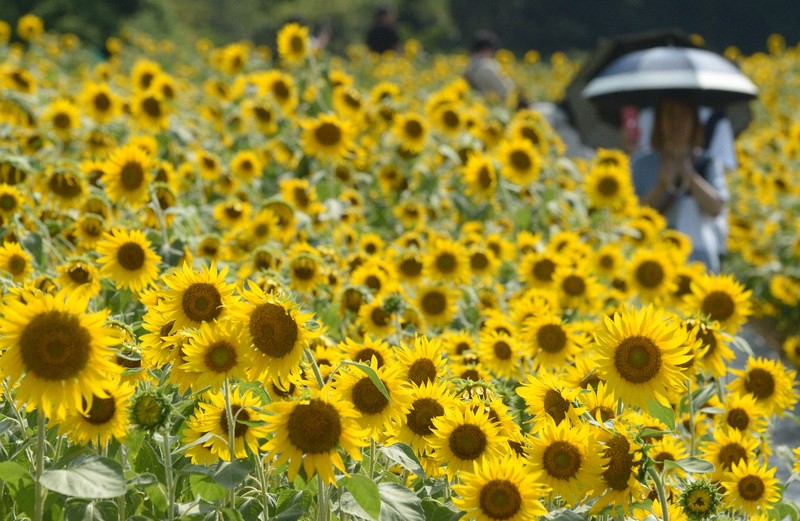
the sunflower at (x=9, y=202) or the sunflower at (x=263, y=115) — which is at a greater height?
the sunflower at (x=9, y=202)

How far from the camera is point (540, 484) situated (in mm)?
1692

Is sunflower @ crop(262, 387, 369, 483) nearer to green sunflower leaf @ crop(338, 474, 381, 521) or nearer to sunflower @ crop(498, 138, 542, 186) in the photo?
green sunflower leaf @ crop(338, 474, 381, 521)

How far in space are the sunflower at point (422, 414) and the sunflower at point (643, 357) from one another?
1.24 ft

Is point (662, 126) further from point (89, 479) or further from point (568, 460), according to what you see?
point (89, 479)

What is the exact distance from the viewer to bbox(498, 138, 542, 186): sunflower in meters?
4.54

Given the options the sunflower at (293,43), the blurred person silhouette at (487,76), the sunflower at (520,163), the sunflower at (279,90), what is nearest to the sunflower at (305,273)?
the sunflower at (520,163)

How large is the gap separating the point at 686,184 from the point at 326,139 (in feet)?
8.36

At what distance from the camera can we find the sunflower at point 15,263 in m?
2.60

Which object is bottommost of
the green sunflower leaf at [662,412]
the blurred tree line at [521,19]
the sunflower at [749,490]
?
the blurred tree line at [521,19]

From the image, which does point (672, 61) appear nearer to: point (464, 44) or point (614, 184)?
point (614, 184)

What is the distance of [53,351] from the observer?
4.87 ft

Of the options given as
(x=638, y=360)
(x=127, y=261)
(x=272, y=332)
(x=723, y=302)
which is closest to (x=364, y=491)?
(x=272, y=332)

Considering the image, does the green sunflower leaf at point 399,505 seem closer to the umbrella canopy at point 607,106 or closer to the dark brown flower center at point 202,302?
the dark brown flower center at point 202,302

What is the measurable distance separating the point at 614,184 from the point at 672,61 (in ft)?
5.36
